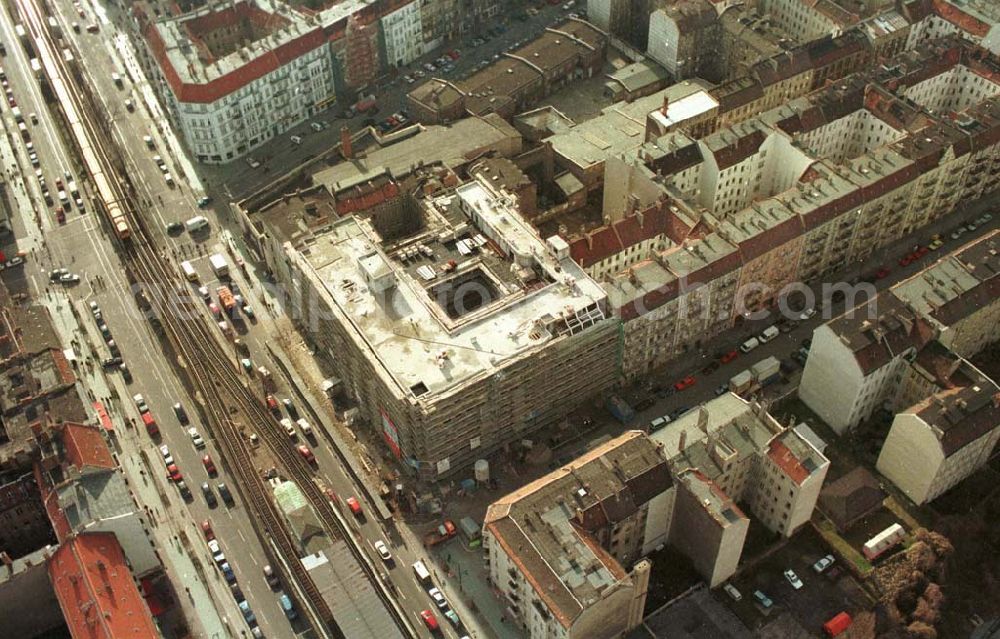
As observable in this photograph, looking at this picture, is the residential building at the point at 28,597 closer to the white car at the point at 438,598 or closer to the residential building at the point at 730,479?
the white car at the point at 438,598

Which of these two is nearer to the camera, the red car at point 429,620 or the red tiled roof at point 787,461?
the red tiled roof at point 787,461

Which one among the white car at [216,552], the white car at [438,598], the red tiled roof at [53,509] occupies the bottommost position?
the white car at [438,598]

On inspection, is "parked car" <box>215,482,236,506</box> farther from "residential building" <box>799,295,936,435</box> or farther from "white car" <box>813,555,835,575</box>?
"residential building" <box>799,295,936,435</box>

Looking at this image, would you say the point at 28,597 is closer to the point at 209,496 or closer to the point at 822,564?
the point at 209,496

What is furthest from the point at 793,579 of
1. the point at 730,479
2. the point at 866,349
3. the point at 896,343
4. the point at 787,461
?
the point at 896,343

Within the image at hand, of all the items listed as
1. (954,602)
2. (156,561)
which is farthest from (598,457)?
(156,561)

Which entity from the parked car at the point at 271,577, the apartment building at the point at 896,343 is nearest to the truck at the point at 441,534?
the parked car at the point at 271,577

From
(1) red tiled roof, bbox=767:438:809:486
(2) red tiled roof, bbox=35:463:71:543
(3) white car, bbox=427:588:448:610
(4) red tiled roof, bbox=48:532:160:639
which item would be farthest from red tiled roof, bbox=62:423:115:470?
(1) red tiled roof, bbox=767:438:809:486
